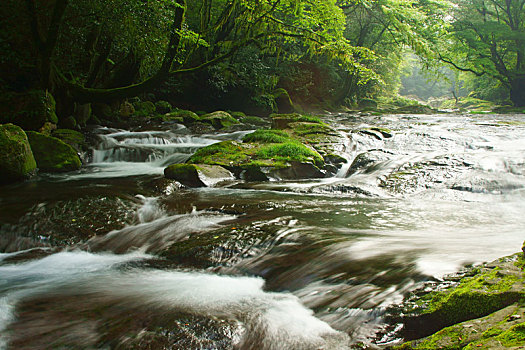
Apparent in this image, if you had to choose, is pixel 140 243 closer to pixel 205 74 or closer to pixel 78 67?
pixel 78 67

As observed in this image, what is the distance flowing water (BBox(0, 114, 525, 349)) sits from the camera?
234cm

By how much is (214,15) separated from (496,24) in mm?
22490

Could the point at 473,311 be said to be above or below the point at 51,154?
below

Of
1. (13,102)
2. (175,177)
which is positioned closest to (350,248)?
(175,177)

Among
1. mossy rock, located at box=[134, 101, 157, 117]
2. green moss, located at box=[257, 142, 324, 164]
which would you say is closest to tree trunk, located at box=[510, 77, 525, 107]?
green moss, located at box=[257, 142, 324, 164]

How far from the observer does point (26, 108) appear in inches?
376


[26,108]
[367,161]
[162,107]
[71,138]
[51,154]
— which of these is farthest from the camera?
[162,107]

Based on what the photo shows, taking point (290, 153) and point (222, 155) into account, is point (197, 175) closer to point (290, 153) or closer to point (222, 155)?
point (222, 155)

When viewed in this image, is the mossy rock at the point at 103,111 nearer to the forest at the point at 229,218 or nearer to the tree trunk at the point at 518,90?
the forest at the point at 229,218

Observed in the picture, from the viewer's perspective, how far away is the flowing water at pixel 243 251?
7.68 ft

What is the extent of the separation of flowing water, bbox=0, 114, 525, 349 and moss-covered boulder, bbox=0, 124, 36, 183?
1.14ft

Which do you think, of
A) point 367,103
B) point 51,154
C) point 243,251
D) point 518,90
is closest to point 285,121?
point 51,154

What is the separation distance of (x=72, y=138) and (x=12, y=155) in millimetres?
3858

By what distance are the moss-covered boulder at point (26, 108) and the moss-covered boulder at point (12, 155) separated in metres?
2.61
